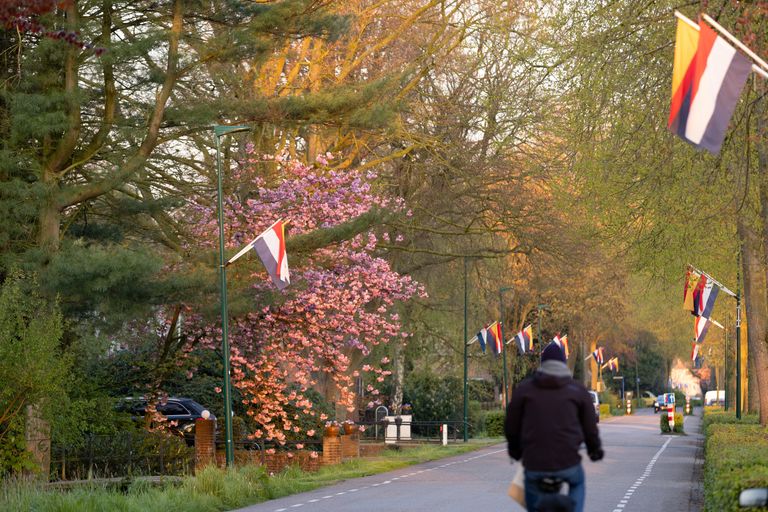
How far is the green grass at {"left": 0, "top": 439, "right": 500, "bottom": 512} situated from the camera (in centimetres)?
1845

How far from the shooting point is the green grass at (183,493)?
1845 centimetres

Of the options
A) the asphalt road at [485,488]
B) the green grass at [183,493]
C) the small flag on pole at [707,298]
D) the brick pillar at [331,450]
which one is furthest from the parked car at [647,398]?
the green grass at [183,493]

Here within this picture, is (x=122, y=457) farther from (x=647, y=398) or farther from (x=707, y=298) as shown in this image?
(x=647, y=398)

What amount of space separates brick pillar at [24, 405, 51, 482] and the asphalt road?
4248mm

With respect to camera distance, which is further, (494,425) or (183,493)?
(494,425)

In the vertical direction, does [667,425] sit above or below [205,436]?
below

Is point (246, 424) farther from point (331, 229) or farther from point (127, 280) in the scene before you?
point (127, 280)

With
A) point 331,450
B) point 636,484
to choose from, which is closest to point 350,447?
point 331,450

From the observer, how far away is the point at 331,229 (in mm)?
28609

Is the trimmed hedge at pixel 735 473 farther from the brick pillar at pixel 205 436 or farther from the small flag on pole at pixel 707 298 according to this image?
the small flag on pole at pixel 707 298

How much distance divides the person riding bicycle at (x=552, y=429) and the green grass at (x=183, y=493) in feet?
35.2

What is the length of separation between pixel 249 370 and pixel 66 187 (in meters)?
8.33

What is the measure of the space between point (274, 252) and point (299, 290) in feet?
14.7

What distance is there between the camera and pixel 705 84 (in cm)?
1241
